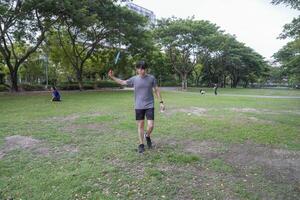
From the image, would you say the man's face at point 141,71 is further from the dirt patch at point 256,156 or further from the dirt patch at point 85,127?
the dirt patch at point 85,127

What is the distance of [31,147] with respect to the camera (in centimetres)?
528

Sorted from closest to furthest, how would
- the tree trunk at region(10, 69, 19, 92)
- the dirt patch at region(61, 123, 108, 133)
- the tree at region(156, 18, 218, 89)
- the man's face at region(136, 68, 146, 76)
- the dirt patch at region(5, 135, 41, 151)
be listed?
the man's face at region(136, 68, 146, 76) < the dirt patch at region(5, 135, 41, 151) < the dirt patch at region(61, 123, 108, 133) < the tree trunk at region(10, 69, 19, 92) < the tree at region(156, 18, 218, 89)

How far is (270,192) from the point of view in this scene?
3.30 m

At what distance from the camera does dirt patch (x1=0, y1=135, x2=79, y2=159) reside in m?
4.94

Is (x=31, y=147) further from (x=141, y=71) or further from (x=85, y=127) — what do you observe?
(x=141, y=71)

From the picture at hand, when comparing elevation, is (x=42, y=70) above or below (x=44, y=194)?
above

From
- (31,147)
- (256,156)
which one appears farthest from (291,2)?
(31,147)

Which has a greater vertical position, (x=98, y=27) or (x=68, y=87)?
(x=98, y=27)

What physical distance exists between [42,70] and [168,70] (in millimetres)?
22328

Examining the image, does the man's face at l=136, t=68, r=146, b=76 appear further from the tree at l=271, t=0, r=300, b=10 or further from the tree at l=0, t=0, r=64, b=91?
the tree at l=0, t=0, r=64, b=91

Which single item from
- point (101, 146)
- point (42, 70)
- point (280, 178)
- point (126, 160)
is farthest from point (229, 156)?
point (42, 70)

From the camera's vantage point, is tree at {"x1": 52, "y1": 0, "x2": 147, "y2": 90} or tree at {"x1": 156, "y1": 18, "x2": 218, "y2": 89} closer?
tree at {"x1": 52, "y1": 0, "x2": 147, "y2": 90}

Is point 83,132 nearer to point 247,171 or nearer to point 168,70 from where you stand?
point 247,171

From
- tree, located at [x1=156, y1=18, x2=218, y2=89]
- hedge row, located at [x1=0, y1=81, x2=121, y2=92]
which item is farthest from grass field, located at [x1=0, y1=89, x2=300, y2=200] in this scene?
tree, located at [x1=156, y1=18, x2=218, y2=89]
